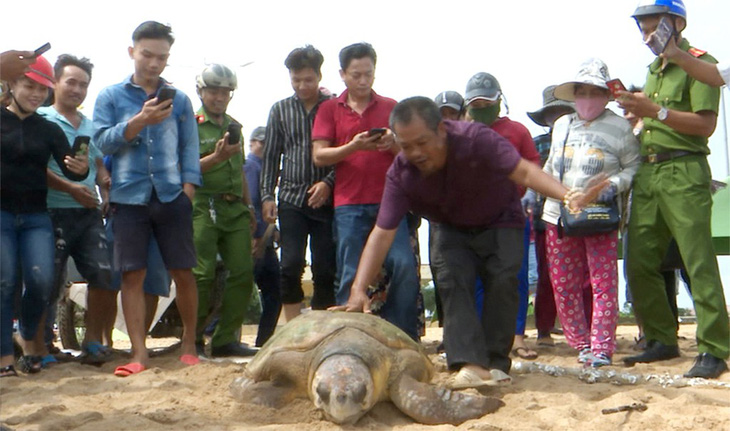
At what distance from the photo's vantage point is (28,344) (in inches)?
209

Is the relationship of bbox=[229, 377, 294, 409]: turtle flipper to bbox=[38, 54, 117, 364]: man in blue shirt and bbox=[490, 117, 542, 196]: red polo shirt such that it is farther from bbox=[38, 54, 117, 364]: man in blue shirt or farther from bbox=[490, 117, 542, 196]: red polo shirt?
bbox=[490, 117, 542, 196]: red polo shirt

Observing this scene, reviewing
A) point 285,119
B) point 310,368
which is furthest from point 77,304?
point 310,368

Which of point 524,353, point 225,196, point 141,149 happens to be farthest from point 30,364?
point 524,353

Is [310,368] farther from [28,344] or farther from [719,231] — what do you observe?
[719,231]

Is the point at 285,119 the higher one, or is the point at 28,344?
the point at 285,119

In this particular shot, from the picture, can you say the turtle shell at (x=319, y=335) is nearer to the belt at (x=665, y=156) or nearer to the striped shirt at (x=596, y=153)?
the striped shirt at (x=596, y=153)

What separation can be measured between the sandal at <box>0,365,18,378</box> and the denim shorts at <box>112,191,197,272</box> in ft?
2.48

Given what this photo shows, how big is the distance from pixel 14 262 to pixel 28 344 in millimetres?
585

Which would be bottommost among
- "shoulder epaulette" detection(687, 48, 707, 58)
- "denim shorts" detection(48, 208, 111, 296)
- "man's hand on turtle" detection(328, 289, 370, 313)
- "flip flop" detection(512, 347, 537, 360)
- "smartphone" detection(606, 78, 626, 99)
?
"flip flop" detection(512, 347, 537, 360)

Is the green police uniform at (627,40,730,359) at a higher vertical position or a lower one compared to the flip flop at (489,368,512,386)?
higher

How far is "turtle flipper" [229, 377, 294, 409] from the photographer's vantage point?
405cm

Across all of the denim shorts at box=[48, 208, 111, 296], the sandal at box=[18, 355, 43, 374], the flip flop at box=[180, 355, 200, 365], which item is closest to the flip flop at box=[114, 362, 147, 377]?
the flip flop at box=[180, 355, 200, 365]

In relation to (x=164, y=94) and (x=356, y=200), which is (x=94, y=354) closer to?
(x=164, y=94)

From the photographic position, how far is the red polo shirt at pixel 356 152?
208 inches
